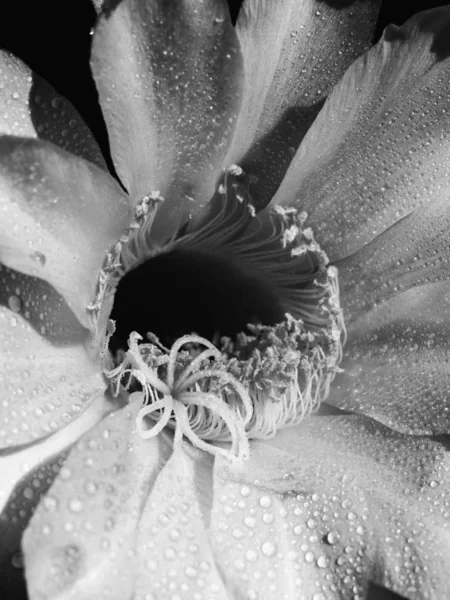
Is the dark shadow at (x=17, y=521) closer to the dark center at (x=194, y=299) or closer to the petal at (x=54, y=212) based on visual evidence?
the petal at (x=54, y=212)

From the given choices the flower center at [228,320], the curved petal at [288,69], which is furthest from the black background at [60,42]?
the flower center at [228,320]

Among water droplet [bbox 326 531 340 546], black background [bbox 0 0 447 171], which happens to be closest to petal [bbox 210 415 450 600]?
water droplet [bbox 326 531 340 546]

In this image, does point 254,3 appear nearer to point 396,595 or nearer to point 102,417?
point 102,417

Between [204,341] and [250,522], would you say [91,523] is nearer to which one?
[250,522]

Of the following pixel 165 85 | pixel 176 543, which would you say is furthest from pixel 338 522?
pixel 165 85

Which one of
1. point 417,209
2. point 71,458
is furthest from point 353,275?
point 71,458

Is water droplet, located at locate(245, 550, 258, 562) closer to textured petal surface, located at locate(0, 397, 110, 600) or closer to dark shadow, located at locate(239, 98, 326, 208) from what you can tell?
textured petal surface, located at locate(0, 397, 110, 600)
